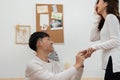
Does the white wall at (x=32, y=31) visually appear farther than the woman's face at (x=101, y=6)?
Yes

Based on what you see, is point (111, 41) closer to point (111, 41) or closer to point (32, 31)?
point (111, 41)

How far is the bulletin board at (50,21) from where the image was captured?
3188mm

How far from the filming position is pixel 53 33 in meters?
3.20

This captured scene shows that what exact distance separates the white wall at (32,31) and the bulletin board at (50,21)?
0.18 ft

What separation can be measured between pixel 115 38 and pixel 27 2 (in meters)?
1.52

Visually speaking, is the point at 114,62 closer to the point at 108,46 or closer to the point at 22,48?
the point at 108,46

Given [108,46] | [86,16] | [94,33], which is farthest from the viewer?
[86,16]

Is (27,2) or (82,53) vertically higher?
(27,2)

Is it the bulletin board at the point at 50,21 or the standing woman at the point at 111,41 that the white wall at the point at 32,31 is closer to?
the bulletin board at the point at 50,21

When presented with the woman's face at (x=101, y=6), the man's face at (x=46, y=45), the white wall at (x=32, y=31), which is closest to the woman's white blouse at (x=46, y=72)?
the man's face at (x=46, y=45)

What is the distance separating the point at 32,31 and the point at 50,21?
0.86ft

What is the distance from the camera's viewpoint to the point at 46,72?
2.05 metres

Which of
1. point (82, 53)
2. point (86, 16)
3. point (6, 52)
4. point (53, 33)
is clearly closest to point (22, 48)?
point (6, 52)

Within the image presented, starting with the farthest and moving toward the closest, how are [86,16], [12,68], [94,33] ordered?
[86,16] → [12,68] → [94,33]
